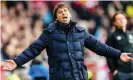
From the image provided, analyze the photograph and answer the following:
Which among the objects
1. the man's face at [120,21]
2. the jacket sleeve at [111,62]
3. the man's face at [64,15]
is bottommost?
the jacket sleeve at [111,62]

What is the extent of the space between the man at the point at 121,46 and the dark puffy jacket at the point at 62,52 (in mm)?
2552

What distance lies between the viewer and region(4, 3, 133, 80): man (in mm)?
10164

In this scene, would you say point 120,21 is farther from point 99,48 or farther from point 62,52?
point 62,52

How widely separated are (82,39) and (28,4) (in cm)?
1004

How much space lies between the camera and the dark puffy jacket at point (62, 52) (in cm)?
1016

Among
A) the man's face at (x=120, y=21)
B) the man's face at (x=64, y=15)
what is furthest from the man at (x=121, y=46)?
the man's face at (x=64, y=15)

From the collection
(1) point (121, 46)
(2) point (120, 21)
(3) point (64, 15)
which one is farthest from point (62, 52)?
(2) point (120, 21)

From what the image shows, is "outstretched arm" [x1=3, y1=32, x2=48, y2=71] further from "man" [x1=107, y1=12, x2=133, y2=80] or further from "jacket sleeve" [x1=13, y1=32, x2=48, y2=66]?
"man" [x1=107, y1=12, x2=133, y2=80]

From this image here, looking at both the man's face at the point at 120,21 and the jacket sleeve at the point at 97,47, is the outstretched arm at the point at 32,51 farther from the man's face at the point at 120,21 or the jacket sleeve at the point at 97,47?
the man's face at the point at 120,21

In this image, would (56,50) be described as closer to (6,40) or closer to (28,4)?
(6,40)

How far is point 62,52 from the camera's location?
1020 cm

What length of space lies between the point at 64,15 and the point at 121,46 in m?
2.80

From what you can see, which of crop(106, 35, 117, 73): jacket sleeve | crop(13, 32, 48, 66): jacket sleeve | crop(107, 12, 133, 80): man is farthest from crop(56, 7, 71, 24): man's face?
crop(106, 35, 117, 73): jacket sleeve

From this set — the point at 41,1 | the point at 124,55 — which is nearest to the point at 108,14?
the point at 41,1
